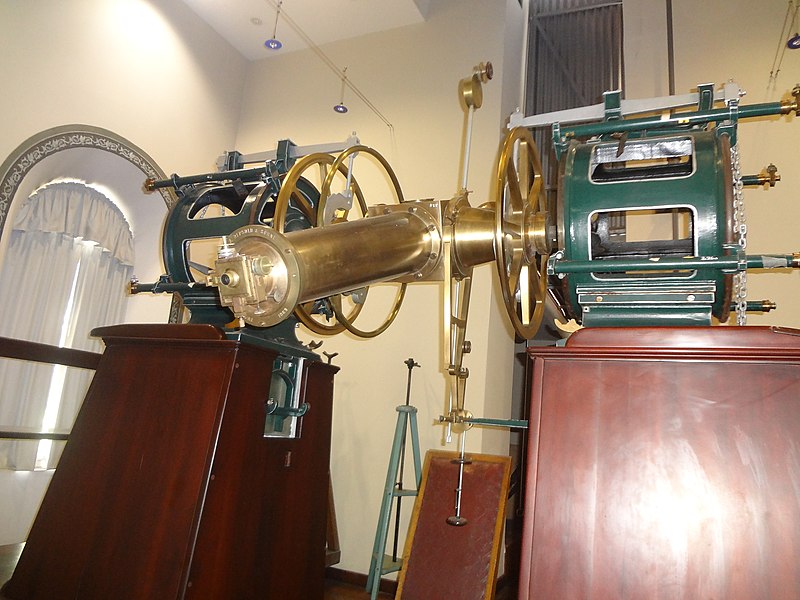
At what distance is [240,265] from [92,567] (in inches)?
46.2

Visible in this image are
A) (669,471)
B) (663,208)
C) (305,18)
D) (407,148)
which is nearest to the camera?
(669,471)

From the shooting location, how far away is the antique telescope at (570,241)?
46.4 inches

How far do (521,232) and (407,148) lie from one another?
270 cm

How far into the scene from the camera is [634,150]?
149cm

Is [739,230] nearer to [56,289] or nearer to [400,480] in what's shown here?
[400,480]

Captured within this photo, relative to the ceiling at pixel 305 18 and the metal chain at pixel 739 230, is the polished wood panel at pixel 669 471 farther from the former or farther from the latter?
the ceiling at pixel 305 18

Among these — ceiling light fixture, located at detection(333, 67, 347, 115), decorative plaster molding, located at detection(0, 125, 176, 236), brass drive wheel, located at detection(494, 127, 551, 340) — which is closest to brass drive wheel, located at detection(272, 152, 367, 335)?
brass drive wheel, located at detection(494, 127, 551, 340)

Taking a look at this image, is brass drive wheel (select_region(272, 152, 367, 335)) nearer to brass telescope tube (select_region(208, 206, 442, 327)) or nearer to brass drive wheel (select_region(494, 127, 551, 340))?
brass telescope tube (select_region(208, 206, 442, 327))

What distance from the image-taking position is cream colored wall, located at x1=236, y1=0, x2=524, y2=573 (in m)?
3.54

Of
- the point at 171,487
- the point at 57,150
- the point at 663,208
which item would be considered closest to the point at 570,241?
the point at 663,208

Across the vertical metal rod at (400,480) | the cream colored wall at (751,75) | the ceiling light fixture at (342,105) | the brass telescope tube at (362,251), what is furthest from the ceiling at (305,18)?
the brass telescope tube at (362,251)

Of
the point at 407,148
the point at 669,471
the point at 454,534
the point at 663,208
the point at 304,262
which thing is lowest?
the point at 454,534

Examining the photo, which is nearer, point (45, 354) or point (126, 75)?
point (45, 354)

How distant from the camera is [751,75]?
3.25 metres
